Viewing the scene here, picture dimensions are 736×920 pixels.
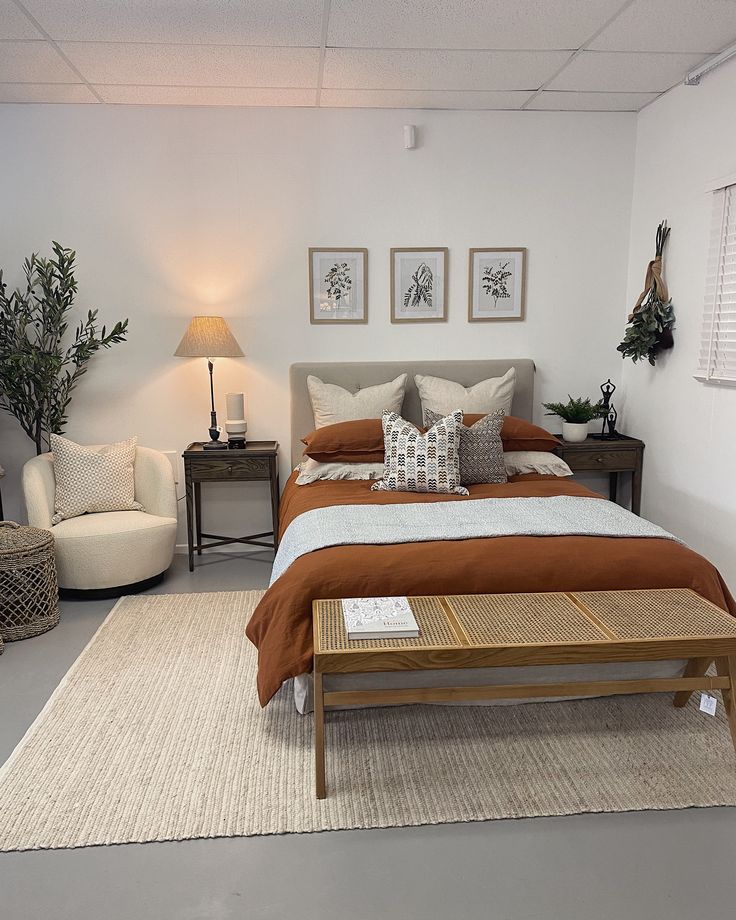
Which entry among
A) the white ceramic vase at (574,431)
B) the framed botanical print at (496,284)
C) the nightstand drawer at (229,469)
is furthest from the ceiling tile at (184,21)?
the white ceramic vase at (574,431)

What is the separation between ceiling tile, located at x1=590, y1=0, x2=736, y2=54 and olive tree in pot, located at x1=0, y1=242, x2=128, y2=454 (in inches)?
115

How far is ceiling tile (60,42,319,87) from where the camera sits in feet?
11.1

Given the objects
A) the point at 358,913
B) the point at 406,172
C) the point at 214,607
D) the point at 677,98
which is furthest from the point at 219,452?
the point at 677,98

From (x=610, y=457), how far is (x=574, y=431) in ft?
0.87

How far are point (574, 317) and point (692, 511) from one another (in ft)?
4.76

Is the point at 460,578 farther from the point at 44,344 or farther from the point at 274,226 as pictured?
the point at 44,344

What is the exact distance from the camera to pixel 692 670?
2.63m

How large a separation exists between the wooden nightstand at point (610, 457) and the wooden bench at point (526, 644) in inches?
75.2

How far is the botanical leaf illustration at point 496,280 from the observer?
15.0ft

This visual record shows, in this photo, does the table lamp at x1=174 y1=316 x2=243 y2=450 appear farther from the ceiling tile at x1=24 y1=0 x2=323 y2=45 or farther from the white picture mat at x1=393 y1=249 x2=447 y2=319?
the ceiling tile at x1=24 y1=0 x2=323 y2=45

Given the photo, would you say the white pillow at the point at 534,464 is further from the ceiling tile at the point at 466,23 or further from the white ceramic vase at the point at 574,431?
the ceiling tile at the point at 466,23

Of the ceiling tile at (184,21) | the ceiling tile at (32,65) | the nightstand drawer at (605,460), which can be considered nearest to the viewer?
the ceiling tile at (184,21)

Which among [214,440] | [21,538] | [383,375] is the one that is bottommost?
[21,538]

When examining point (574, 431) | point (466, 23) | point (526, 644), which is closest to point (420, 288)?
point (574, 431)
